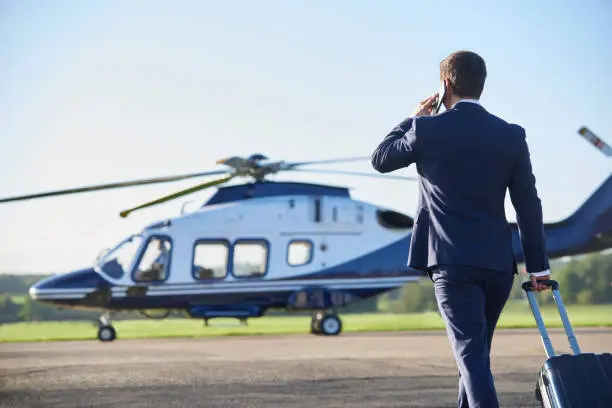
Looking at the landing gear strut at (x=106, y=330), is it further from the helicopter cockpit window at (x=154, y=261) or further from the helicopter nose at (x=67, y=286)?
the helicopter cockpit window at (x=154, y=261)

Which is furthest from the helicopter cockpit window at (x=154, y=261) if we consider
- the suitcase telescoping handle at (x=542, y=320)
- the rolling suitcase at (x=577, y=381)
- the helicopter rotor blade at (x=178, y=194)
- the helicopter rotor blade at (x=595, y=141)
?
the rolling suitcase at (x=577, y=381)

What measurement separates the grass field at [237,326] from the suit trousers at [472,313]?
10330 millimetres

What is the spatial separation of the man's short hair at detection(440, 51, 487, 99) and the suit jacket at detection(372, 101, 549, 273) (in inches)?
2.3

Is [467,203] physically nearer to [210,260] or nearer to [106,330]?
[210,260]

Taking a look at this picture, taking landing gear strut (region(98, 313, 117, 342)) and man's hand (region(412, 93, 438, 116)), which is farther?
landing gear strut (region(98, 313, 117, 342))

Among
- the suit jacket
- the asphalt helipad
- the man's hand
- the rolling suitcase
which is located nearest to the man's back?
the suit jacket

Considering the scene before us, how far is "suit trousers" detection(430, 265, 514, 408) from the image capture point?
9.59ft

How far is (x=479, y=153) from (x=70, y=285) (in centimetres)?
1173

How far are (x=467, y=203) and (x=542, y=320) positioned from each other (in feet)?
1.68

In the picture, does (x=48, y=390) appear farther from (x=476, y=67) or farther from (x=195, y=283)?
(x=195, y=283)

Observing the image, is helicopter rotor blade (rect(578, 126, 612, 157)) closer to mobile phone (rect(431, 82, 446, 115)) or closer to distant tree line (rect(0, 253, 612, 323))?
distant tree line (rect(0, 253, 612, 323))

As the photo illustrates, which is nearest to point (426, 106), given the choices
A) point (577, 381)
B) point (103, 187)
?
point (577, 381)

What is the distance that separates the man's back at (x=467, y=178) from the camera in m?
3.05

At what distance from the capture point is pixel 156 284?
45.1 feet
